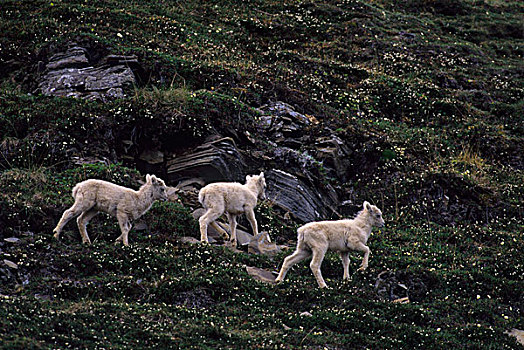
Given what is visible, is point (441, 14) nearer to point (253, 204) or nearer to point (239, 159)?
point (239, 159)

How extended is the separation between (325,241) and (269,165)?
26.3 feet

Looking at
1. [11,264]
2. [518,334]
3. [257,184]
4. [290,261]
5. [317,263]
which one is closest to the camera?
[11,264]

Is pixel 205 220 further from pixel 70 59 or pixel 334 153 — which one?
pixel 70 59

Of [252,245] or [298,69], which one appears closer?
[252,245]

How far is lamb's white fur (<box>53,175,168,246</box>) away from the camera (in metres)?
14.9

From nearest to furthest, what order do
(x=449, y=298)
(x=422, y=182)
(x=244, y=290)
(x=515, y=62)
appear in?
(x=244, y=290) → (x=449, y=298) → (x=422, y=182) → (x=515, y=62)

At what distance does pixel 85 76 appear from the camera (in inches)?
975

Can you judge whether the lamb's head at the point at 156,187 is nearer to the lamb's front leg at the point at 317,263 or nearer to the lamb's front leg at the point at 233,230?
the lamb's front leg at the point at 233,230

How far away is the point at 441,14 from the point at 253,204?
35.0 meters

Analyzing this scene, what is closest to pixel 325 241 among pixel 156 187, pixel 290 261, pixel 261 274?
pixel 290 261

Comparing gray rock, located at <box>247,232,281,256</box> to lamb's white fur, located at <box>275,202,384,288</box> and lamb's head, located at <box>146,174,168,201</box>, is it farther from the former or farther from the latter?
lamb's head, located at <box>146,174,168,201</box>

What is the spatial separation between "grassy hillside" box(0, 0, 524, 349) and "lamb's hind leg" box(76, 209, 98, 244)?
408 mm

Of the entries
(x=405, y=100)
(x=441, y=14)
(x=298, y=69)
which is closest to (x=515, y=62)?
(x=441, y=14)

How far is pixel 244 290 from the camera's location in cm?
1385
